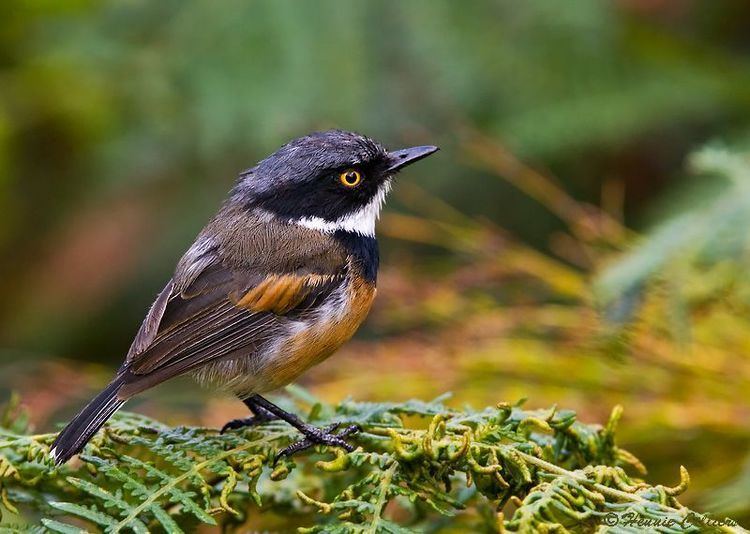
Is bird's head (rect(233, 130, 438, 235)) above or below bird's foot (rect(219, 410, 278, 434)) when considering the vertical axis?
above

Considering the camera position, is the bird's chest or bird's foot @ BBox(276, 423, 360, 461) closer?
bird's foot @ BBox(276, 423, 360, 461)

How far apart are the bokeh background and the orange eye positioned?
0.50 m

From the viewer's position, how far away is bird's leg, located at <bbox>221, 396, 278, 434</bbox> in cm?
355

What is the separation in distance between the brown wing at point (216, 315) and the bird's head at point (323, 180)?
37cm

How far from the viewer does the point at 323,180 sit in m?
4.18

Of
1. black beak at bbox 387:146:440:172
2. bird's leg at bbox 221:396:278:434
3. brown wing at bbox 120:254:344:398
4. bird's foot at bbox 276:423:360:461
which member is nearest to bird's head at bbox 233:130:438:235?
black beak at bbox 387:146:440:172

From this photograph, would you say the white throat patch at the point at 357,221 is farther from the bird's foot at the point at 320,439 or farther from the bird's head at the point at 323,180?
the bird's foot at the point at 320,439

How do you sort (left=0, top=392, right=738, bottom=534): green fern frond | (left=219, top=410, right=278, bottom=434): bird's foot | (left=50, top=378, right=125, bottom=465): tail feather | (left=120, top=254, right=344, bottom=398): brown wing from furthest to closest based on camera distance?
(left=219, top=410, right=278, bottom=434): bird's foot
(left=120, top=254, right=344, bottom=398): brown wing
(left=50, top=378, right=125, bottom=465): tail feather
(left=0, top=392, right=738, bottom=534): green fern frond

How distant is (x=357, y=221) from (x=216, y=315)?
838 millimetres

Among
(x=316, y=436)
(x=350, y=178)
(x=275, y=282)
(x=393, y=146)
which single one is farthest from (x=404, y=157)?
(x=393, y=146)

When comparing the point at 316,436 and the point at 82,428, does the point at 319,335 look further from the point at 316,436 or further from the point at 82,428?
the point at 82,428

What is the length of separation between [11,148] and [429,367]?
323 cm

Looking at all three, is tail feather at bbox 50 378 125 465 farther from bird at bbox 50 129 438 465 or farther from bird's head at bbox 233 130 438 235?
bird's head at bbox 233 130 438 235

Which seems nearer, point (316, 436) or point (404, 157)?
point (316, 436)
